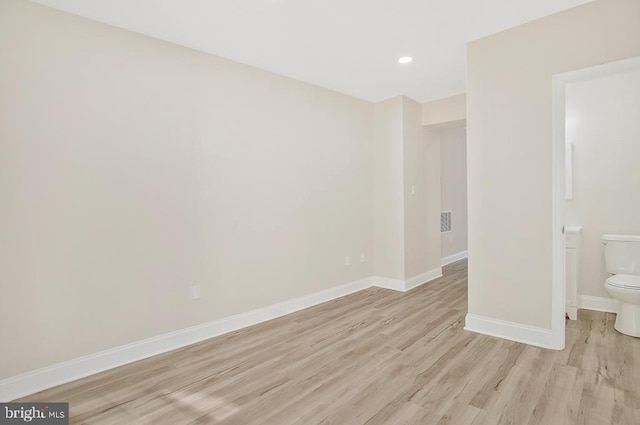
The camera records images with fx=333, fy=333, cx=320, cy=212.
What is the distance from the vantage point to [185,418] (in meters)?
1.88

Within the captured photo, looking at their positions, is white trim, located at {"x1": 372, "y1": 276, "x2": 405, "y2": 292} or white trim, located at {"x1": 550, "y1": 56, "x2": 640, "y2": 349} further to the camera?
white trim, located at {"x1": 372, "y1": 276, "x2": 405, "y2": 292}

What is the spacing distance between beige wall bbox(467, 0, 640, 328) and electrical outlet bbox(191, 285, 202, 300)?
8.10ft

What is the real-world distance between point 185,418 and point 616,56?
144 inches

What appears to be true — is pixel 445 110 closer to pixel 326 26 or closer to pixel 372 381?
pixel 326 26

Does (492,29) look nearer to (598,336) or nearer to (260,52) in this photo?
(260,52)

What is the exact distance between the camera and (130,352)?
2549 millimetres

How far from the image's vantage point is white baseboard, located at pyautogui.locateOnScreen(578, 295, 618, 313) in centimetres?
339

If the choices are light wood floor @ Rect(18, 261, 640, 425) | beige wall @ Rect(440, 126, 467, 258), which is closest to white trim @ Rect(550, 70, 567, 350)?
light wood floor @ Rect(18, 261, 640, 425)

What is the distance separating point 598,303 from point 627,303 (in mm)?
745

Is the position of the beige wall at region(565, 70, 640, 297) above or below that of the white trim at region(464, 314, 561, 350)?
above

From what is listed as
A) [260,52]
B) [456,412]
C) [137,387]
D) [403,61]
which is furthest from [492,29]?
[137,387]

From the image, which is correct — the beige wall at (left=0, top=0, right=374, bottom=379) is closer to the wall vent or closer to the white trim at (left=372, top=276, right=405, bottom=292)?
the white trim at (left=372, top=276, right=405, bottom=292)

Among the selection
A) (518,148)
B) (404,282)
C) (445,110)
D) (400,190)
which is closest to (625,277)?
(518,148)

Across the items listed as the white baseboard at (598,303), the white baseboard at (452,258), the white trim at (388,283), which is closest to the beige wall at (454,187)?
the white baseboard at (452,258)
